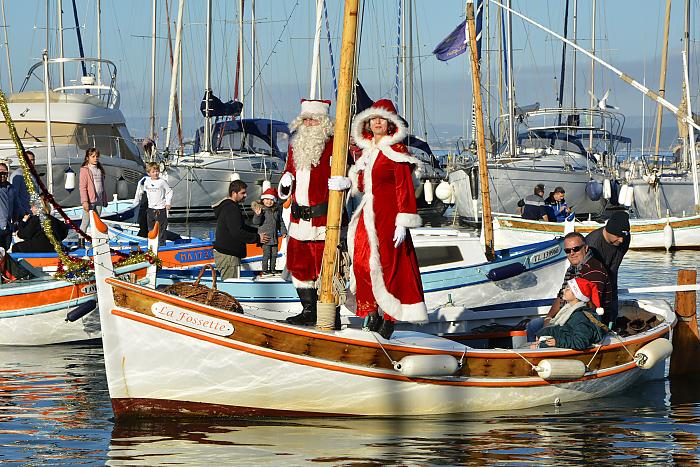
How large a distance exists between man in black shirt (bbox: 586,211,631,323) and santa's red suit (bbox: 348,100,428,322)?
6.44 feet

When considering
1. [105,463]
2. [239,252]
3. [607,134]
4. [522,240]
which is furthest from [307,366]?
[607,134]

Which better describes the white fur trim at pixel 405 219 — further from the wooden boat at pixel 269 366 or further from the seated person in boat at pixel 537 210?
the seated person in boat at pixel 537 210

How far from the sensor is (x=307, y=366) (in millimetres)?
8875

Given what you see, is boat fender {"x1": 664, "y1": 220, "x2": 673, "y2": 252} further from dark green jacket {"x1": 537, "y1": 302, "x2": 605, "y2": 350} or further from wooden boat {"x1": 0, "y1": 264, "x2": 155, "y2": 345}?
dark green jacket {"x1": 537, "y1": 302, "x2": 605, "y2": 350}

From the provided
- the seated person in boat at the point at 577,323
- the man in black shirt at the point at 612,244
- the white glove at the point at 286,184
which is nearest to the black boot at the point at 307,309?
the white glove at the point at 286,184

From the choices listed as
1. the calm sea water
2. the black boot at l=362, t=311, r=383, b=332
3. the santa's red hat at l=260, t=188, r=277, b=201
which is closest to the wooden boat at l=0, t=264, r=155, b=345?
the calm sea water

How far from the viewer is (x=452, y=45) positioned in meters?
31.5

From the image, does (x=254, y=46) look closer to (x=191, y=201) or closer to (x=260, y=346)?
(x=191, y=201)

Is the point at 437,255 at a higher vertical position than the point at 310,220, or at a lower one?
lower

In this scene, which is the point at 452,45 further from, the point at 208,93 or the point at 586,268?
the point at 586,268

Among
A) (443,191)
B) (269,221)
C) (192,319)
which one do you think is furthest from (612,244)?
(443,191)

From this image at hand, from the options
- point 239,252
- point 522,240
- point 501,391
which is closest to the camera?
point 501,391

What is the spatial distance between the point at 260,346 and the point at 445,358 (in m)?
1.42

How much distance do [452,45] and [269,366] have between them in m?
23.6
